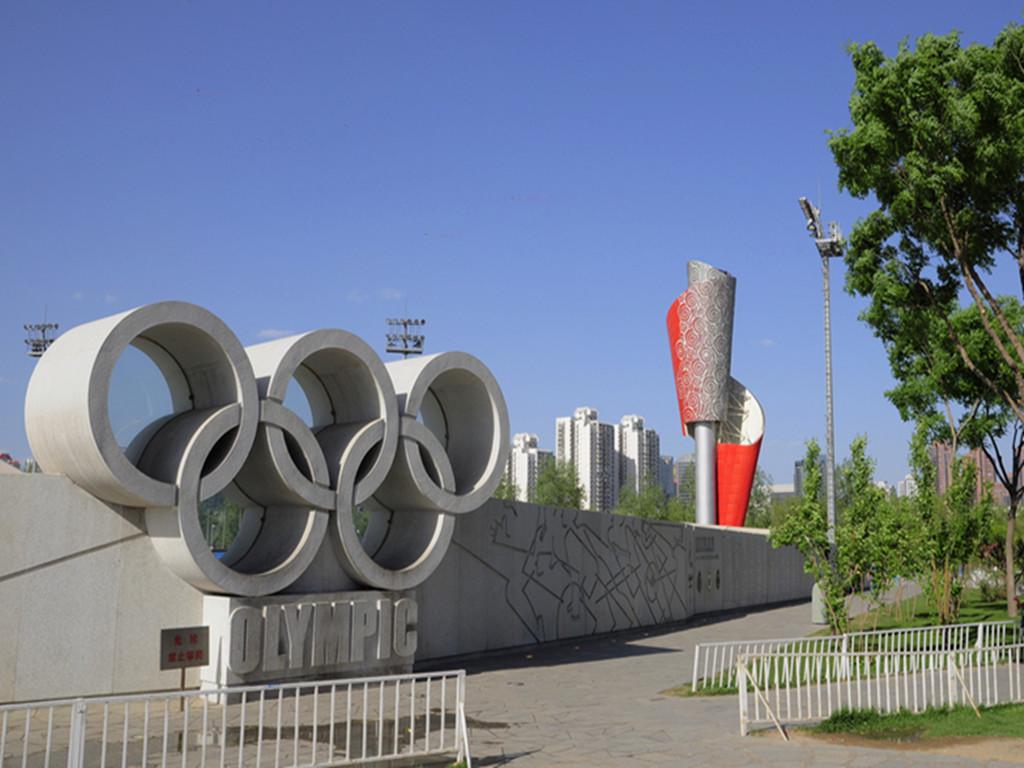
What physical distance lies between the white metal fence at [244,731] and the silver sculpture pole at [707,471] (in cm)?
2801

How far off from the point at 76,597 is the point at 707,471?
1225 inches

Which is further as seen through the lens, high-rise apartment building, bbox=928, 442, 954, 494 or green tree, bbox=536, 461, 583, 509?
green tree, bbox=536, 461, 583, 509

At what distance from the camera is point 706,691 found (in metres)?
14.9

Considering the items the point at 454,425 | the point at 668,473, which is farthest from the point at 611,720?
the point at 668,473

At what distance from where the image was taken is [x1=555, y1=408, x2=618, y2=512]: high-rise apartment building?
114500 mm

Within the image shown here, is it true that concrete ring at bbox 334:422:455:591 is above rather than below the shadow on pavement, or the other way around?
above

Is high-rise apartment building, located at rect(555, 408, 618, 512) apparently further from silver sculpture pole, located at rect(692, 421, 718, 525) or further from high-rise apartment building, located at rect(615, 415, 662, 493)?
silver sculpture pole, located at rect(692, 421, 718, 525)

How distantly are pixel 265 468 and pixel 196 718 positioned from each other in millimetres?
3900

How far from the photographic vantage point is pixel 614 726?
12.2 meters

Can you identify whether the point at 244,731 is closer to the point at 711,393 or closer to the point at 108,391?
the point at 108,391

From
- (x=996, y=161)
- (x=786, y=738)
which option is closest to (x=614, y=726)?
(x=786, y=738)

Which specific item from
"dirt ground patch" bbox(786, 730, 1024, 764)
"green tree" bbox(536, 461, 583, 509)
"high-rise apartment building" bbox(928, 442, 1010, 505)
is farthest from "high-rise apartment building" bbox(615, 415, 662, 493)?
"dirt ground patch" bbox(786, 730, 1024, 764)

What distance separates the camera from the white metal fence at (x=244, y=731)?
8328 mm

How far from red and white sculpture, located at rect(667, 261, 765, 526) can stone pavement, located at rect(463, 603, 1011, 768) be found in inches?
812
